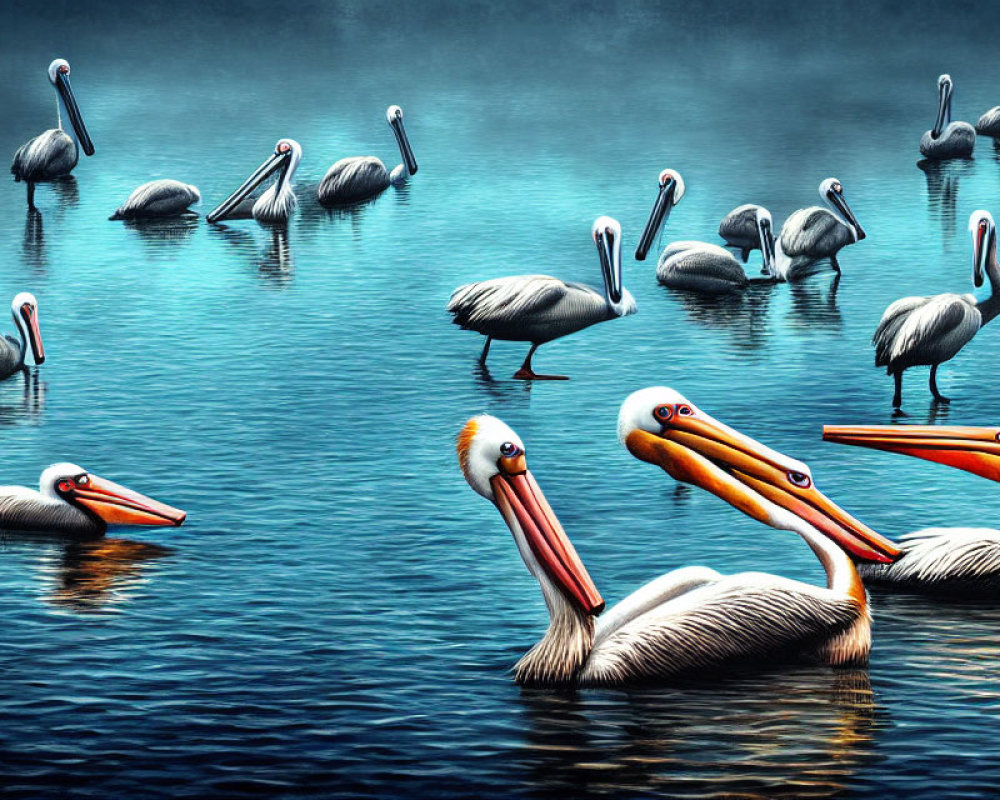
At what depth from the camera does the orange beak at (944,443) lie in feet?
47.6

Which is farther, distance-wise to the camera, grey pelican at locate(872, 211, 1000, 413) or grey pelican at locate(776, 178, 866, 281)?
grey pelican at locate(776, 178, 866, 281)

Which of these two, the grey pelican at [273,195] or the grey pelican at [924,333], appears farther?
the grey pelican at [273,195]

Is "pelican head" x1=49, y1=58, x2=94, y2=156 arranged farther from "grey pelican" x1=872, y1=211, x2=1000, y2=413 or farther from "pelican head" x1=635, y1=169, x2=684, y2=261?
"grey pelican" x1=872, y1=211, x2=1000, y2=413

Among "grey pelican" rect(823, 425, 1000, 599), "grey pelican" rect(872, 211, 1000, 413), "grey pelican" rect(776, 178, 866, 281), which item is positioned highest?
"grey pelican" rect(776, 178, 866, 281)

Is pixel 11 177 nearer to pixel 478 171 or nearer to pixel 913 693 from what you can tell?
pixel 478 171

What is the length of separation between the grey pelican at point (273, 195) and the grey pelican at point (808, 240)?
23.0 feet

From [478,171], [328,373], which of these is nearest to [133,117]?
[478,171]

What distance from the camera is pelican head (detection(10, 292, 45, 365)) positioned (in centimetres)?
2088

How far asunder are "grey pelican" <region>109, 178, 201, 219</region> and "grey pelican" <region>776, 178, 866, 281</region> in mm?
7874

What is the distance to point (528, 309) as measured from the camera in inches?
807

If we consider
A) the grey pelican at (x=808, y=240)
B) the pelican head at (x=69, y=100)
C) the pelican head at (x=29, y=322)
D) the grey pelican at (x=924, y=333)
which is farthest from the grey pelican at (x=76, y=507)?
the pelican head at (x=69, y=100)

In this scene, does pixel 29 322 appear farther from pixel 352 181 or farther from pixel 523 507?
pixel 523 507

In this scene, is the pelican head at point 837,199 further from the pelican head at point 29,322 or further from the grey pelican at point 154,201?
the pelican head at point 29,322

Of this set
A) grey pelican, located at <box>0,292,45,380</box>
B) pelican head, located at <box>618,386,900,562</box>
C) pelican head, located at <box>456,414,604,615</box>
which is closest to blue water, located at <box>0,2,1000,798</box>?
grey pelican, located at <box>0,292,45,380</box>
